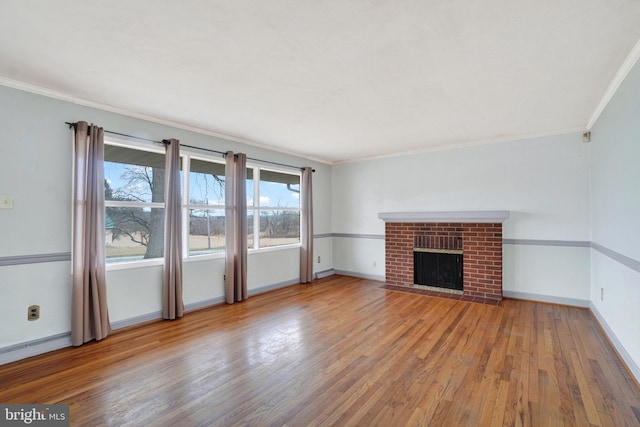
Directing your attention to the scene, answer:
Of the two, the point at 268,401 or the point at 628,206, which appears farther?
the point at 628,206

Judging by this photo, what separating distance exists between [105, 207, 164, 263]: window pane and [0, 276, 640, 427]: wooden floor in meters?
0.84

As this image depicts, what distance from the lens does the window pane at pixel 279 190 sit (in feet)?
16.9

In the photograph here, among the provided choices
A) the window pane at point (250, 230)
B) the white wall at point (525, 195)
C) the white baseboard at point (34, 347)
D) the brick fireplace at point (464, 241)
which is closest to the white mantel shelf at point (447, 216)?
the brick fireplace at point (464, 241)

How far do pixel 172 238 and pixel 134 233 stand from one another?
41 centimetres

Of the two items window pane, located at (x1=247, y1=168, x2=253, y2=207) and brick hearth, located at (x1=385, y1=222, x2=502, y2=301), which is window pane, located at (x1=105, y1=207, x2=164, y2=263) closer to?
window pane, located at (x1=247, y1=168, x2=253, y2=207)

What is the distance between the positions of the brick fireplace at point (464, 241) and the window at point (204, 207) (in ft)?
9.55

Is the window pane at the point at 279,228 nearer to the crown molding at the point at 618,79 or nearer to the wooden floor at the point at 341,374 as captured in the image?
the wooden floor at the point at 341,374

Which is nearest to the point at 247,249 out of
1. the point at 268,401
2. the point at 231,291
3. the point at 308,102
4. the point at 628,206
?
the point at 231,291

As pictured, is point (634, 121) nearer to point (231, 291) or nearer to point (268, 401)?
point (268, 401)

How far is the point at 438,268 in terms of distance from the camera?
508cm

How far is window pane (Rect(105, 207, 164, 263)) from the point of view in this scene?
11.0 feet

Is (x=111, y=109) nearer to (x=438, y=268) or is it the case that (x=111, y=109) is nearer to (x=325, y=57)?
(x=325, y=57)

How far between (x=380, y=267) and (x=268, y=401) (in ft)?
13.4

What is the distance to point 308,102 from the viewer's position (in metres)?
3.10
